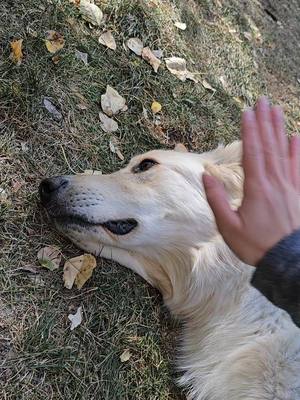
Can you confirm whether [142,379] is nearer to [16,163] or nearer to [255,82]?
[16,163]

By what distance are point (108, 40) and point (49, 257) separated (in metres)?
1.66

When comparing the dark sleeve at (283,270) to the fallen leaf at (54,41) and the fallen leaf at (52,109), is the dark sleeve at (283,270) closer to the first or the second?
the fallen leaf at (52,109)

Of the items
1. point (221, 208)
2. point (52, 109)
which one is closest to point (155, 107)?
point (52, 109)

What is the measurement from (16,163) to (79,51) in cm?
101

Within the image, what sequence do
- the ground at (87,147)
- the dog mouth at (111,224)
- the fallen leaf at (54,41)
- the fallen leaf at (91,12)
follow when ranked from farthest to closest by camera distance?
the fallen leaf at (91,12) → the fallen leaf at (54,41) → the dog mouth at (111,224) → the ground at (87,147)

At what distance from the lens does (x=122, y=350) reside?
298 cm

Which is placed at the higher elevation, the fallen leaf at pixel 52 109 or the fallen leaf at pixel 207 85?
the fallen leaf at pixel 52 109

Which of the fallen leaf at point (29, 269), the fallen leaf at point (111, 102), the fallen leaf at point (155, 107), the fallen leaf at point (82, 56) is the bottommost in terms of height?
the fallen leaf at point (29, 269)

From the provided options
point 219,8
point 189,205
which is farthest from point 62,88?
point 219,8

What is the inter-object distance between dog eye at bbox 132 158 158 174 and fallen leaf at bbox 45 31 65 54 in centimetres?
90

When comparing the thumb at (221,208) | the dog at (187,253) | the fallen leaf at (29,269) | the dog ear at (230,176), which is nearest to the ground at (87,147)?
the fallen leaf at (29,269)

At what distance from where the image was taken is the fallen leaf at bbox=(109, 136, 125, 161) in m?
3.64

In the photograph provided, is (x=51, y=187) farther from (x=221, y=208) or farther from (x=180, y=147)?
(x=221, y=208)

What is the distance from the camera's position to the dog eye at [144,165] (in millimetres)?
3189
